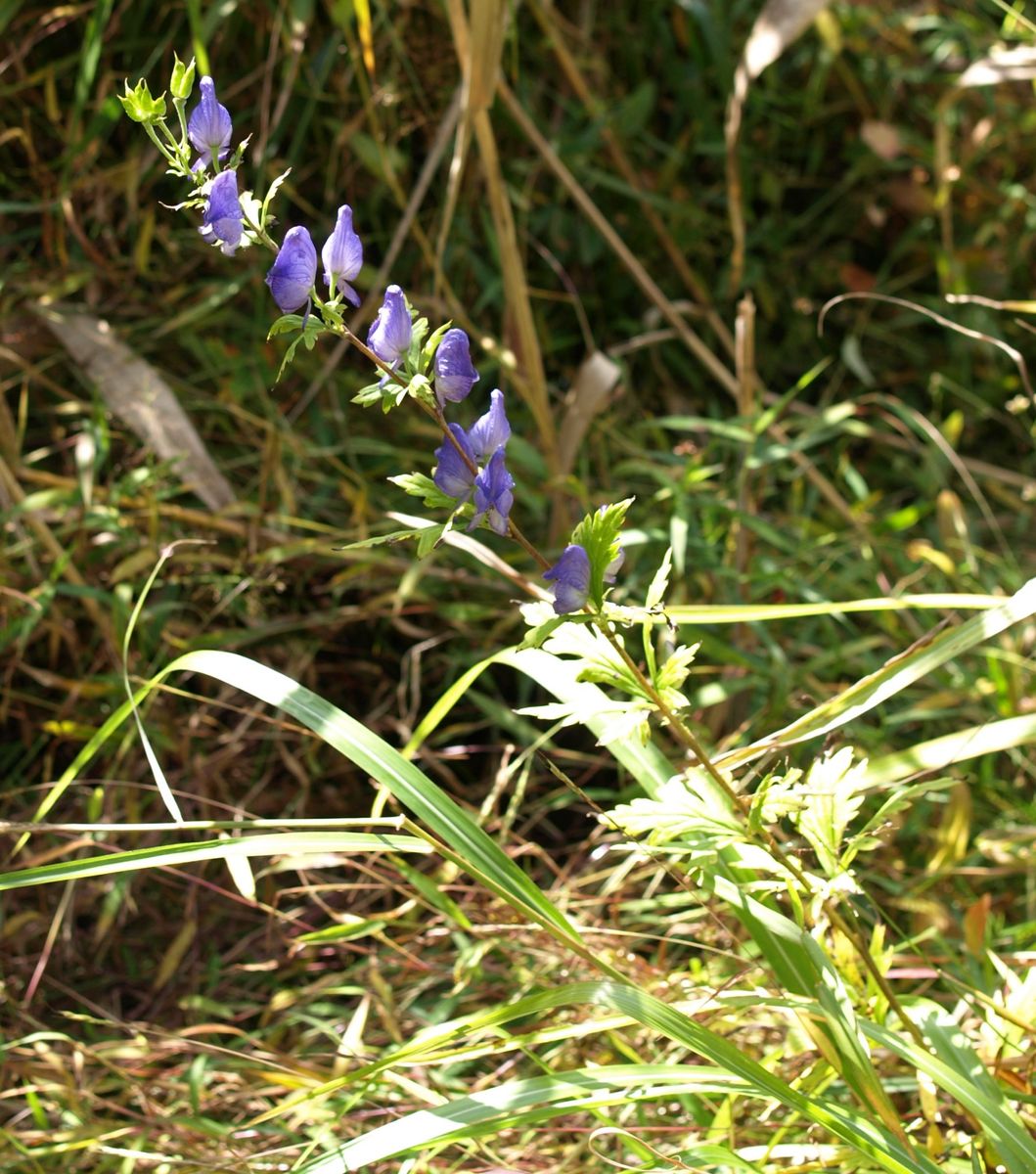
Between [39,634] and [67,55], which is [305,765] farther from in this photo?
[67,55]

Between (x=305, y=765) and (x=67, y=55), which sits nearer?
(x=305, y=765)

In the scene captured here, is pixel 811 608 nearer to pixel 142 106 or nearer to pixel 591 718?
pixel 591 718

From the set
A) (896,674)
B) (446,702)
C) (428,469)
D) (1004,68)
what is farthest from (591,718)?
(1004,68)

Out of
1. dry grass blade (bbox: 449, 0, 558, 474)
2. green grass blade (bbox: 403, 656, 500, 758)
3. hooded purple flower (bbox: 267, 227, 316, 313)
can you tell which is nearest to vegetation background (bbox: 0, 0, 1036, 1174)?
dry grass blade (bbox: 449, 0, 558, 474)

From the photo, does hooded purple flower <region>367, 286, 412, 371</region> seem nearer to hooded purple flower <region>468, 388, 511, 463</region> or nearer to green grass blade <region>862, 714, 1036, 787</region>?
hooded purple flower <region>468, 388, 511, 463</region>

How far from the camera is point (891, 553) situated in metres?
1.73

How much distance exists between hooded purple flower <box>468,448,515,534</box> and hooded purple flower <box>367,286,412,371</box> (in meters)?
0.08

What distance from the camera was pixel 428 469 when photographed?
1.72 meters

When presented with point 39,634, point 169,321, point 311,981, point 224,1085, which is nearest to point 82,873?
point 224,1085

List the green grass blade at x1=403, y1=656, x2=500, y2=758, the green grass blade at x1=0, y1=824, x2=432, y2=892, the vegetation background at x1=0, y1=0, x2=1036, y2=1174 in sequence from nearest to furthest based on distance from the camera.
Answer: the green grass blade at x1=0, y1=824, x2=432, y2=892, the green grass blade at x1=403, y1=656, x2=500, y2=758, the vegetation background at x1=0, y1=0, x2=1036, y2=1174

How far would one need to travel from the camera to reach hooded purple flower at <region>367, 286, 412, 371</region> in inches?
27.5

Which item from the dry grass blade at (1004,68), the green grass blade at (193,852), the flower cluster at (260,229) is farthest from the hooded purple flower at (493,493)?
the dry grass blade at (1004,68)

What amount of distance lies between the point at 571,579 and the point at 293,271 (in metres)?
0.22

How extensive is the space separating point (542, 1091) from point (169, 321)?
45.6 inches
